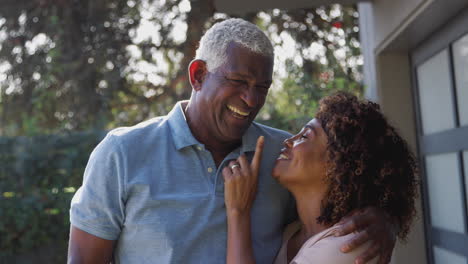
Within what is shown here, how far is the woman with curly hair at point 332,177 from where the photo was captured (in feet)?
7.57

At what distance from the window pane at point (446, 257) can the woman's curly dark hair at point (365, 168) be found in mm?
1635

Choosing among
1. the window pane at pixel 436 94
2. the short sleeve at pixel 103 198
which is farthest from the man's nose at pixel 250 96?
the window pane at pixel 436 94

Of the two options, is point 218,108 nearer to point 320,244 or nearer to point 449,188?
point 320,244

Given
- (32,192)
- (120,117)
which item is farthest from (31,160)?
(120,117)

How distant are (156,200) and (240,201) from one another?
0.34m

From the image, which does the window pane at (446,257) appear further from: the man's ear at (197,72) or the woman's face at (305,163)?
the man's ear at (197,72)

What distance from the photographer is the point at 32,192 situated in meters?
6.35

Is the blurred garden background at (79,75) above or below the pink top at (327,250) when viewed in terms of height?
above

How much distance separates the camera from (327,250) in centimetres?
214

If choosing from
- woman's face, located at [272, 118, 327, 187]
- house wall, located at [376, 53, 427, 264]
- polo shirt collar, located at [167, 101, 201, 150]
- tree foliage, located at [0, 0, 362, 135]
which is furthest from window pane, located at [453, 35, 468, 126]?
tree foliage, located at [0, 0, 362, 135]

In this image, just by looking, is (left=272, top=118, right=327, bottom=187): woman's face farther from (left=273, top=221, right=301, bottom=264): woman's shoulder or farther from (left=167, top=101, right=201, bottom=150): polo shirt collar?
(left=167, top=101, right=201, bottom=150): polo shirt collar

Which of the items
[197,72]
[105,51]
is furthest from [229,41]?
[105,51]

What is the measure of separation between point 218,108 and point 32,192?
4.57 metres

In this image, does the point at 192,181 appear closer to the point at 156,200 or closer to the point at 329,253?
the point at 156,200
